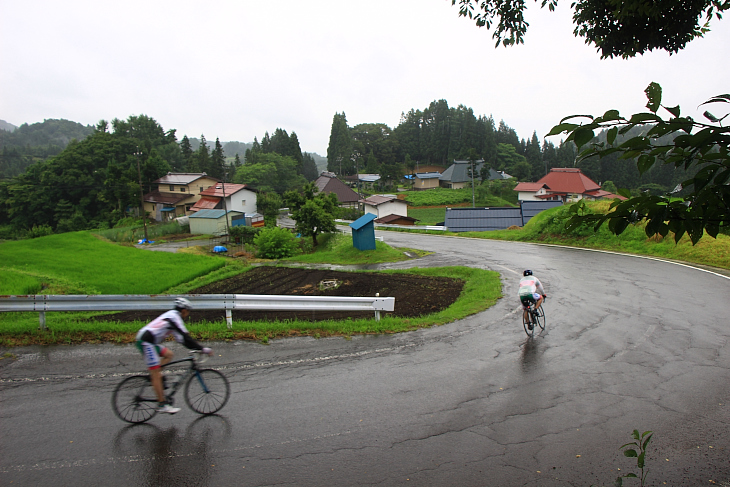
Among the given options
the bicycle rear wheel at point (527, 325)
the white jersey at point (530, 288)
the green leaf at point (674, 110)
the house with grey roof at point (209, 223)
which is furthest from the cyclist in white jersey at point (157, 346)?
the house with grey roof at point (209, 223)

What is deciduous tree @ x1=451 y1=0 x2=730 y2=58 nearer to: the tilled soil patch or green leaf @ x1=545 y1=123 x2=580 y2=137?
green leaf @ x1=545 y1=123 x2=580 y2=137

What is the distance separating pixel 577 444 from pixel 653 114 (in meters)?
4.59

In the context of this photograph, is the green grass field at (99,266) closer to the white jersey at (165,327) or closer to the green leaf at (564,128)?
the white jersey at (165,327)

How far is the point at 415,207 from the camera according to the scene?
236 feet

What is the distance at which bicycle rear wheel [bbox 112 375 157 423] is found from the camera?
5.69m

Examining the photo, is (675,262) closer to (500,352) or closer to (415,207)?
(500,352)

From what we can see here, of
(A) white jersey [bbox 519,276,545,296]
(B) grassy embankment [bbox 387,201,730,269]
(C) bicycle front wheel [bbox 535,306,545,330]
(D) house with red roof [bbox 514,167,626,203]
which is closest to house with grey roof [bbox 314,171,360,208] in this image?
(D) house with red roof [bbox 514,167,626,203]

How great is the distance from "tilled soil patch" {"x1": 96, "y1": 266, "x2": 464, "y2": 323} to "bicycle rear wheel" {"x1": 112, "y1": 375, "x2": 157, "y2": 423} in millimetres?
4987

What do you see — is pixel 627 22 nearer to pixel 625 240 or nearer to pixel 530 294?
pixel 530 294

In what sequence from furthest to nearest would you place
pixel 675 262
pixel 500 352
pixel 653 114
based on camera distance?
pixel 675 262 < pixel 500 352 < pixel 653 114

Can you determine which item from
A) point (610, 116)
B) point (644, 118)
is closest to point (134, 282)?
point (610, 116)

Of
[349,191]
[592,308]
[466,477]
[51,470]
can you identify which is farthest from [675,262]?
[349,191]

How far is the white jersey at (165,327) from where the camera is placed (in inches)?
232

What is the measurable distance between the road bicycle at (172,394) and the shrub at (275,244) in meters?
26.1
